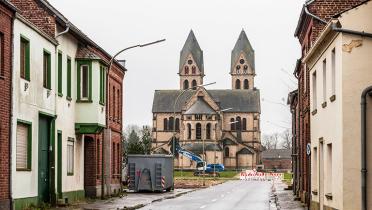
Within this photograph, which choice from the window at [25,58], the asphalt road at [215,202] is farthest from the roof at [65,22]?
the asphalt road at [215,202]

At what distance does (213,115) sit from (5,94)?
127075 mm

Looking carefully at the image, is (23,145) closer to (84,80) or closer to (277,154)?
(84,80)

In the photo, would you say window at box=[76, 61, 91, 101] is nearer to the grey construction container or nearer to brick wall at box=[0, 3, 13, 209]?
brick wall at box=[0, 3, 13, 209]

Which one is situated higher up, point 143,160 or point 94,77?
point 94,77

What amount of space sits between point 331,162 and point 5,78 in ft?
31.5

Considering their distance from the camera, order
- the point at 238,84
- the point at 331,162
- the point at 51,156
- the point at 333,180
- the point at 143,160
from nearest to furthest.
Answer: the point at 333,180
the point at 331,162
the point at 51,156
the point at 143,160
the point at 238,84

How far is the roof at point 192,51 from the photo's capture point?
556ft

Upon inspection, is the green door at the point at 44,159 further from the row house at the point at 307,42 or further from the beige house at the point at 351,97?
Result: the beige house at the point at 351,97

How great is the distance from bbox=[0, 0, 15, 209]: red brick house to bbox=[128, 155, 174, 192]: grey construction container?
24476 millimetres

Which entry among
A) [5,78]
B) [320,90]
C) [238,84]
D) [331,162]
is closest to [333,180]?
[331,162]

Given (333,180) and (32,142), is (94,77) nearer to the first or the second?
(32,142)

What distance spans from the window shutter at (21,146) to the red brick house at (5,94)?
1.60 metres

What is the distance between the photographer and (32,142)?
28219mm

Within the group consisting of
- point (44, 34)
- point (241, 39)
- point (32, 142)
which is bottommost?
point (32, 142)
